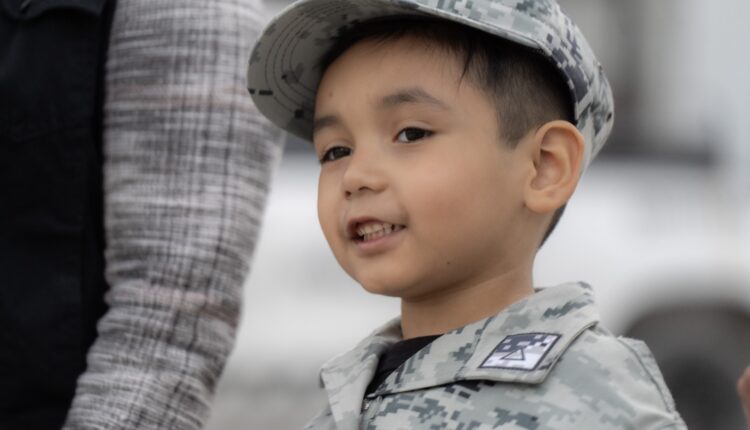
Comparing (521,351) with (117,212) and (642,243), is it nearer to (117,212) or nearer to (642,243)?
(117,212)

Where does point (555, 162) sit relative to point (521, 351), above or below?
above

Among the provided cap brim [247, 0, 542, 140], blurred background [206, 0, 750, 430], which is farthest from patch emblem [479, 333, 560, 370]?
blurred background [206, 0, 750, 430]

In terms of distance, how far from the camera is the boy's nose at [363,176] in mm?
1840

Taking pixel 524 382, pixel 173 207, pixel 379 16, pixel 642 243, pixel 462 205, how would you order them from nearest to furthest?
pixel 524 382 < pixel 462 205 < pixel 379 16 < pixel 173 207 < pixel 642 243

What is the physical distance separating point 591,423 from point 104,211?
0.83 meters

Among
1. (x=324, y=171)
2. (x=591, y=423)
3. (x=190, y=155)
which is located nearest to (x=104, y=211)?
(x=190, y=155)

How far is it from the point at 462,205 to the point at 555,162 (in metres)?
0.17

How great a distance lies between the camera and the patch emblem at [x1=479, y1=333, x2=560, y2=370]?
1.73 metres

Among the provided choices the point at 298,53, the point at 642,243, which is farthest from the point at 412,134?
the point at 642,243

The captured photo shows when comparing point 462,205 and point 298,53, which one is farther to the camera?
point 298,53

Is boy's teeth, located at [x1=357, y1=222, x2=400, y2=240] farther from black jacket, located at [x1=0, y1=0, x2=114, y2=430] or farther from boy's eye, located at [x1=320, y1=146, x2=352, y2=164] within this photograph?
black jacket, located at [x1=0, y1=0, x2=114, y2=430]

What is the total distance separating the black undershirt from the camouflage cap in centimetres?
35

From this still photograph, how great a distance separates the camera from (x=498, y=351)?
5.87 ft

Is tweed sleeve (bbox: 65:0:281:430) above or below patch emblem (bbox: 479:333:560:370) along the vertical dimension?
above
